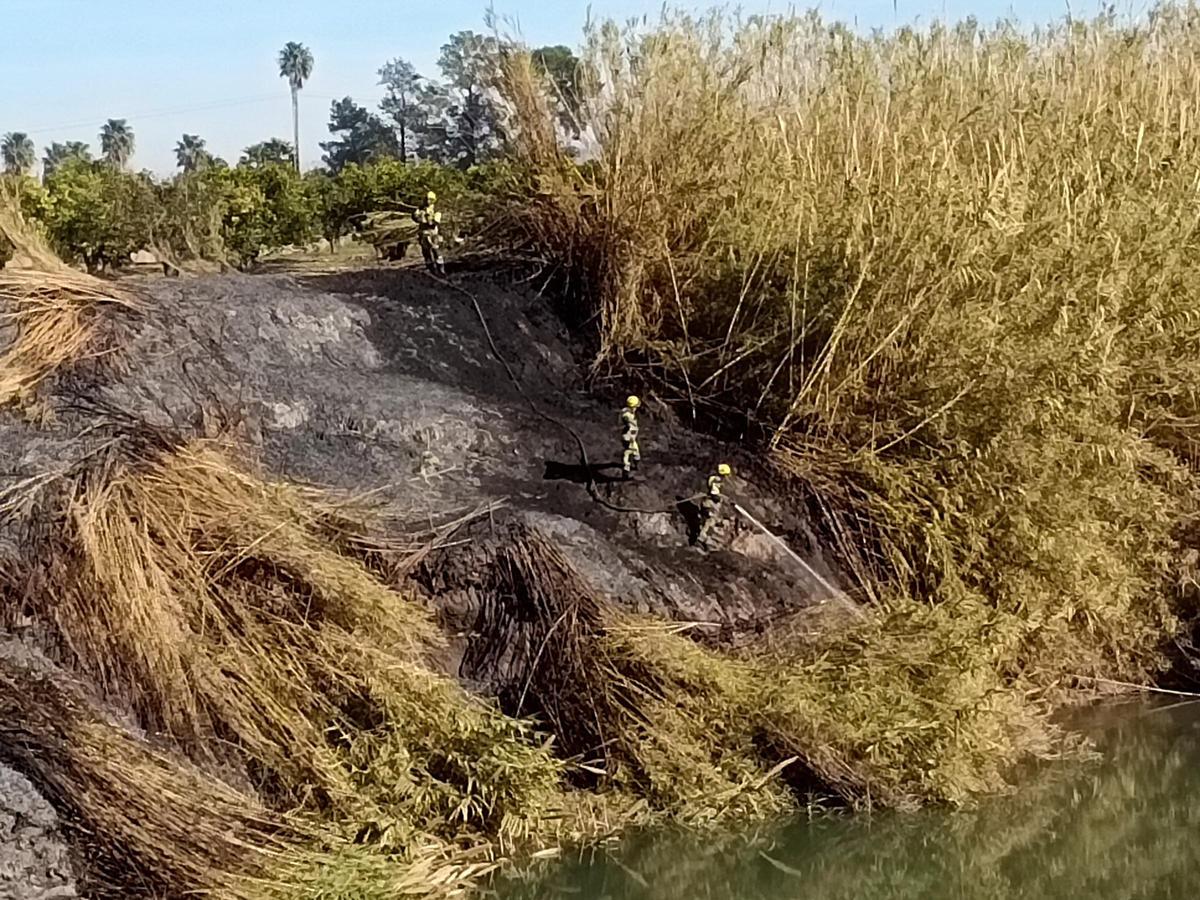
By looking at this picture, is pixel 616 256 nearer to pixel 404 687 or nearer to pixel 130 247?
pixel 404 687

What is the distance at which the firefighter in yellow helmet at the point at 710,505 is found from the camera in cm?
492

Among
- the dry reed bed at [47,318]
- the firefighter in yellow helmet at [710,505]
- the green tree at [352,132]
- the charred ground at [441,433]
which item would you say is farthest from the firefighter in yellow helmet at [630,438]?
the green tree at [352,132]

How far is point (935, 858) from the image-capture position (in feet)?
13.9

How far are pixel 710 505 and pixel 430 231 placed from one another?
1897 mm

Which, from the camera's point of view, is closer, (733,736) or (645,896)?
(645,896)

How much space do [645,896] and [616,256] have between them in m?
2.70

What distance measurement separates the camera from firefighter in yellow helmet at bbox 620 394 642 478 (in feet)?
16.3

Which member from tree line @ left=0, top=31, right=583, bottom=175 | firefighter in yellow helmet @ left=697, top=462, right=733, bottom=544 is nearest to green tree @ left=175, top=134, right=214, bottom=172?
tree line @ left=0, top=31, right=583, bottom=175

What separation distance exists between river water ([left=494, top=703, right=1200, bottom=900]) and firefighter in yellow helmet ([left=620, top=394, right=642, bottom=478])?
140 centimetres

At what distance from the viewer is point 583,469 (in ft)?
17.0

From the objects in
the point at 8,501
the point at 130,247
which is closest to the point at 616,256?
the point at 8,501

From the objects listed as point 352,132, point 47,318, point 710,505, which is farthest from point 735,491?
point 352,132

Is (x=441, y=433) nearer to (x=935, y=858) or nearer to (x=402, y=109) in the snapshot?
(x=935, y=858)

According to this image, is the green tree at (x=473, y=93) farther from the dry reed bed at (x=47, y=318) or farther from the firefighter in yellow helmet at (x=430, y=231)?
the dry reed bed at (x=47, y=318)
